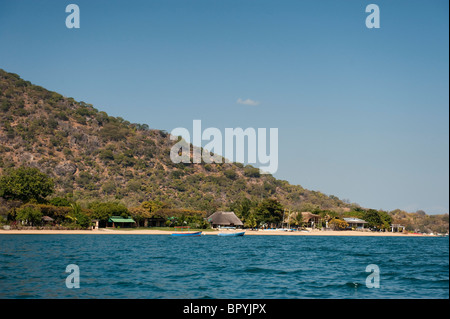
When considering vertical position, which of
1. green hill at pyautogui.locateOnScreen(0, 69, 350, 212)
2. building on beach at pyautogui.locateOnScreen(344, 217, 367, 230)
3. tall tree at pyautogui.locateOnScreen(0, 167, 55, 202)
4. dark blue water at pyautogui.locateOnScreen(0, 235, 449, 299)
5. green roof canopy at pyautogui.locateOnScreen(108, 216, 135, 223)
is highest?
green hill at pyautogui.locateOnScreen(0, 69, 350, 212)

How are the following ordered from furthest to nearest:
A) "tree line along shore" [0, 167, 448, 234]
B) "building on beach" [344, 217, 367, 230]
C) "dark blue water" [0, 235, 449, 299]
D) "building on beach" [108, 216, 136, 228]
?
1. "building on beach" [344, 217, 367, 230]
2. "building on beach" [108, 216, 136, 228]
3. "tree line along shore" [0, 167, 448, 234]
4. "dark blue water" [0, 235, 449, 299]

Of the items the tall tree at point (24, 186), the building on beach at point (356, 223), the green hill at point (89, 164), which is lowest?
the building on beach at point (356, 223)

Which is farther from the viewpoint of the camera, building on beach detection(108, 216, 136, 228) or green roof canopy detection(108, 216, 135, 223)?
building on beach detection(108, 216, 136, 228)

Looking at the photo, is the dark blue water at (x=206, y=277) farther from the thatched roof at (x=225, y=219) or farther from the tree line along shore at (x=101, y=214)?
the thatched roof at (x=225, y=219)

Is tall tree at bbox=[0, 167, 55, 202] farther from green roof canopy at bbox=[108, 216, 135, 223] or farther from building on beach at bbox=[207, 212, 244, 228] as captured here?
building on beach at bbox=[207, 212, 244, 228]

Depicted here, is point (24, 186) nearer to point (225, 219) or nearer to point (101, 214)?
point (101, 214)

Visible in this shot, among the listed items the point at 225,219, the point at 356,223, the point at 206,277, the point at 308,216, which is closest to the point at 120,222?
the point at 225,219

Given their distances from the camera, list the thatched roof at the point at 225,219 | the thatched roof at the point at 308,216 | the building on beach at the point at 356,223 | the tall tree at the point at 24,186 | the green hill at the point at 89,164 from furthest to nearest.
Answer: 1. the green hill at the point at 89,164
2. the building on beach at the point at 356,223
3. the thatched roof at the point at 308,216
4. the thatched roof at the point at 225,219
5. the tall tree at the point at 24,186

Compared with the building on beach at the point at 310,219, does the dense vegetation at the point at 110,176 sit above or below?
above

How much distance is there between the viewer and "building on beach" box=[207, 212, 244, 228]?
12069 cm

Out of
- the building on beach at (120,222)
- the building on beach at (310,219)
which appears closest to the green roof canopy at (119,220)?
the building on beach at (120,222)

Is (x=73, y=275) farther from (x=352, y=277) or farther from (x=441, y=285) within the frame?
(x=441, y=285)

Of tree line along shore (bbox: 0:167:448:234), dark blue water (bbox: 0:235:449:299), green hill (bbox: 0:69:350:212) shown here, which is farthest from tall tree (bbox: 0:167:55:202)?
green hill (bbox: 0:69:350:212)

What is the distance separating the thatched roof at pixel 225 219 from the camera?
4751 inches
